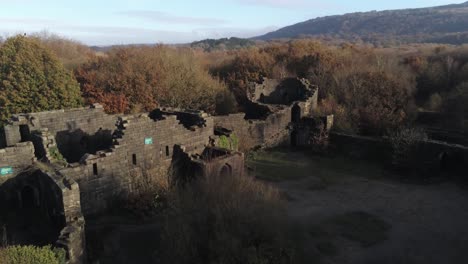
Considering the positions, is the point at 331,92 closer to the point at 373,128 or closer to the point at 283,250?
the point at 373,128

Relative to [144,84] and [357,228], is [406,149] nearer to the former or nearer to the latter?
[357,228]

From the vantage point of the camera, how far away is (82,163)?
17.4m

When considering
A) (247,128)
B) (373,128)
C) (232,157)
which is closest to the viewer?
(232,157)

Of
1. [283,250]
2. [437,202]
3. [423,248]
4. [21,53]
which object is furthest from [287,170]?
[21,53]

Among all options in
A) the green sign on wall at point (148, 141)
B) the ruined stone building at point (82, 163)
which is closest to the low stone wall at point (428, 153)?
the ruined stone building at point (82, 163)

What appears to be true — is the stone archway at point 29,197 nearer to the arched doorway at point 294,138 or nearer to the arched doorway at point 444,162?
the arched doorway at point 294,138

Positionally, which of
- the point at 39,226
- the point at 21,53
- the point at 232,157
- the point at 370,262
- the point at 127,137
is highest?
the point at 21,53

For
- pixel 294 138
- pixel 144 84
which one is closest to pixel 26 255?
pixel 294 138

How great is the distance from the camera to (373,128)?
105ft

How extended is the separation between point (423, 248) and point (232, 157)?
9.32 metres

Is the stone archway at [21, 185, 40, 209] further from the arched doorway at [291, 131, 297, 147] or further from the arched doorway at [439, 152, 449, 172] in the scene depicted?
the arched doorway at [439, 152, 449, 172]

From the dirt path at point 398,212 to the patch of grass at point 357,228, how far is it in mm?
339

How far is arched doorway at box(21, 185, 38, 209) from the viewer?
17.7 m

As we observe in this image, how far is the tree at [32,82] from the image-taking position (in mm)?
31016
